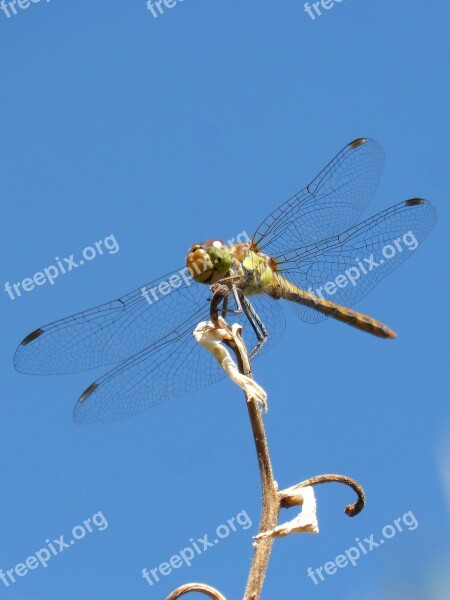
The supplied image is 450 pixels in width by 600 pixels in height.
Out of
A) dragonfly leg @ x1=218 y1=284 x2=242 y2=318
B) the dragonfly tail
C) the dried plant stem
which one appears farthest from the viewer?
the dragonfly tail

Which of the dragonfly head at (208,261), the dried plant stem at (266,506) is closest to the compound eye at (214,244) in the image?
the dragonfly head at (208,261)

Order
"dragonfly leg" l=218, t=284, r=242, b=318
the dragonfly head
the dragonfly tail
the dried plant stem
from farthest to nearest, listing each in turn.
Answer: the dragonfly tail, the dragonfly head, "dragonfly leg" l=218, t=284, r=242, b=318, the dried plant stem

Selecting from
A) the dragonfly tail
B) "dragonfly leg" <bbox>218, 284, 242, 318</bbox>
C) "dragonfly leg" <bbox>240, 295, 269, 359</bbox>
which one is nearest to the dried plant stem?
"dragonfly leg" <bbox>218, 284, 242, 318</bbox>

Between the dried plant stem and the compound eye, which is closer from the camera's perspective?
the dried plant stem

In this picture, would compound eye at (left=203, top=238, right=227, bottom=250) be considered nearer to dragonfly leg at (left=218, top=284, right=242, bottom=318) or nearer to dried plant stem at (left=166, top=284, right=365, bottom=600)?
dragonfly leg at (left=218, top=284, right=242, bottom=318)

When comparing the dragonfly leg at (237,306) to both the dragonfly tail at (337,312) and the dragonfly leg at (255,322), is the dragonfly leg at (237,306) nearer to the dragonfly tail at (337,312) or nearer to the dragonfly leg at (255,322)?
the dragonfly leg at (255,322)

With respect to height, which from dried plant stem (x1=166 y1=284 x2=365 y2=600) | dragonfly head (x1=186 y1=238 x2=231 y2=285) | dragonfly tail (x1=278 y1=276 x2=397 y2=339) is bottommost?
dried plant stem (x1=166 y1=284 x2=365 y2=600)

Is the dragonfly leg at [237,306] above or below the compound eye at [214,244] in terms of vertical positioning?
below

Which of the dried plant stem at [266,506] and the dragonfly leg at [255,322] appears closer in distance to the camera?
the dried plant stem at [266,506]
